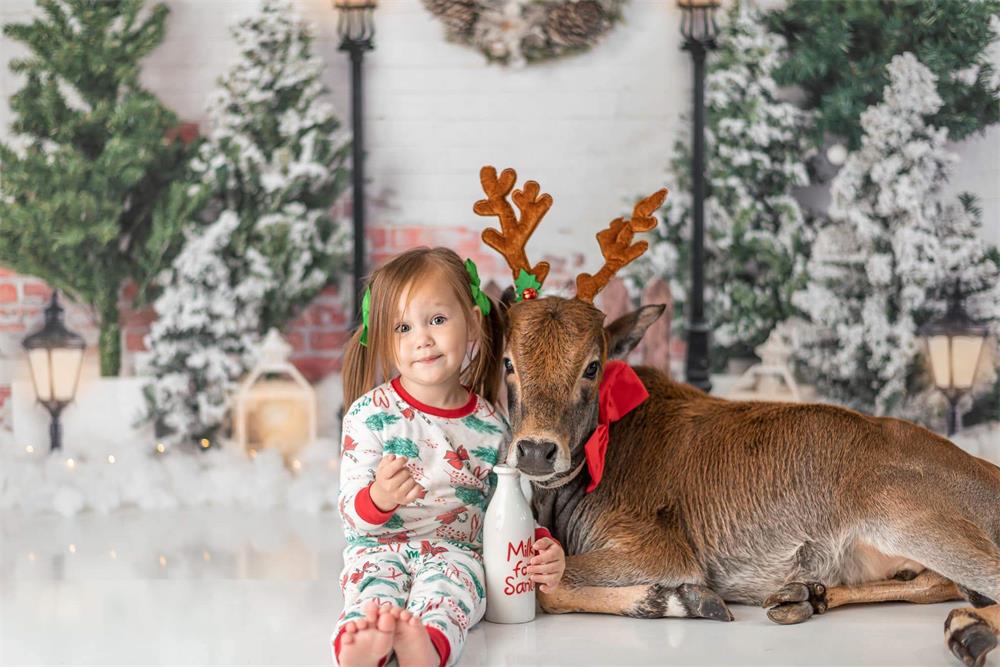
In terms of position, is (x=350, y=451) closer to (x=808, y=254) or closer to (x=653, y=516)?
(x=653, y=516)

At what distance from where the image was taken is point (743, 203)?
5.04 m

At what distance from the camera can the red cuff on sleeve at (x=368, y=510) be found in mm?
2760

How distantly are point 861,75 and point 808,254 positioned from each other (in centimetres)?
82

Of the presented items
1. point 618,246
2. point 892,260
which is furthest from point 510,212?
point 892,260

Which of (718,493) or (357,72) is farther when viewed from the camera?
(357,72)

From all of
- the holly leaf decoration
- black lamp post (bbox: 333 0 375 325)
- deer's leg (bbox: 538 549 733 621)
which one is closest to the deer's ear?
the holly leaf decoration

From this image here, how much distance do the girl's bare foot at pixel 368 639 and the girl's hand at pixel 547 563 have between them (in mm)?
549

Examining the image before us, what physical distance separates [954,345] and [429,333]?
3.07m

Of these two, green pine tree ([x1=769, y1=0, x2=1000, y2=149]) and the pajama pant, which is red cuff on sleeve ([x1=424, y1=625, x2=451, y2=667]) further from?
green pine tree ([x1=769, y1=0, x2=1000, y2=149])

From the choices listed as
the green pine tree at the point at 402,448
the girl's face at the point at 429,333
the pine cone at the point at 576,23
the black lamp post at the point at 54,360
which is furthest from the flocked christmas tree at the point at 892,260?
the black lamp post at the point at 54,360

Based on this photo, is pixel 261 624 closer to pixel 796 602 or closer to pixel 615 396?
pixel 615 396

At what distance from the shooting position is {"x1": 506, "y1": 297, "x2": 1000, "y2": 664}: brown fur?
2.92m

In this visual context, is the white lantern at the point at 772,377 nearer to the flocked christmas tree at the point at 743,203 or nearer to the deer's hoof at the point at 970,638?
the flocked christmas tree at the point at 743,203

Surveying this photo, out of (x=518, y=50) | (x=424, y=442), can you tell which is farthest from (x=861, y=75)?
(x=424, y=442)
